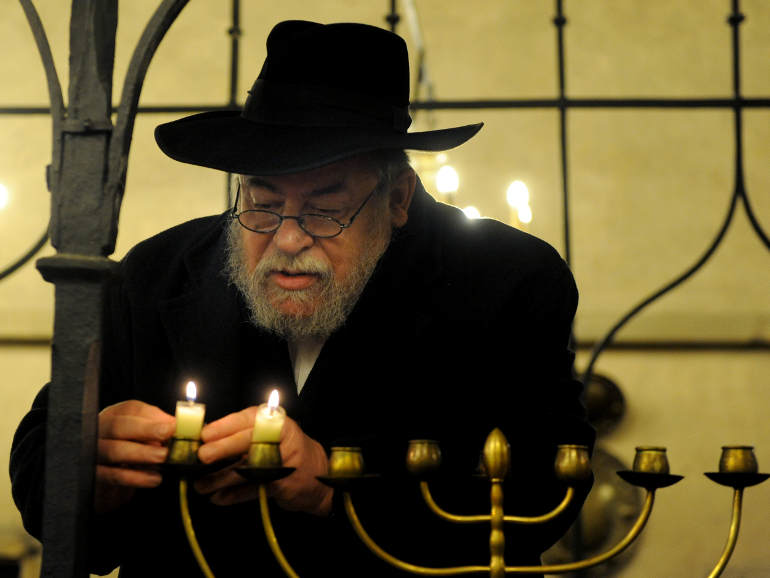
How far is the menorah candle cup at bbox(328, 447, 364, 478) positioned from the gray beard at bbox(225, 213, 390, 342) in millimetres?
560

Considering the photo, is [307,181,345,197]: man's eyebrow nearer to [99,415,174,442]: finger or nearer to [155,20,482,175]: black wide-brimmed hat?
[155,20,482,175]: black wide-brimmed hat

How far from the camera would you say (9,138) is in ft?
19.4

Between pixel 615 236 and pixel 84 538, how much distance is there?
16.2 ft

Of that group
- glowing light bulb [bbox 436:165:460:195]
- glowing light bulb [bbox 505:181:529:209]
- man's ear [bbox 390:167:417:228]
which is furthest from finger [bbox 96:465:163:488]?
glowing light bulb [bbox 436:165:460:195]

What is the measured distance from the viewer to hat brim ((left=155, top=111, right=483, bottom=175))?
1.53 m

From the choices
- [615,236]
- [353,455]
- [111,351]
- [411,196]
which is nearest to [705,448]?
[615,236]

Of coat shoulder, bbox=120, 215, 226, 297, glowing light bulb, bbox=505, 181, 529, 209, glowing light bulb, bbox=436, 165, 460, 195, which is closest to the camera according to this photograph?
coat shoulder, bbox=120, 215, 226, 297

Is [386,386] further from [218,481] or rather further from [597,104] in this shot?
[597,104]

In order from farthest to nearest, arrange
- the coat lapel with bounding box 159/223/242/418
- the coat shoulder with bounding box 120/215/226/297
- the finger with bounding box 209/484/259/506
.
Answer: the coat shoulder with bounding box 120/215/226/297, the coat lapel with bounding box 159/223/242/418, the finger with bounding box 209/484/259/506

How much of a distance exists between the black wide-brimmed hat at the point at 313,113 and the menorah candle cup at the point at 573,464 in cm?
59

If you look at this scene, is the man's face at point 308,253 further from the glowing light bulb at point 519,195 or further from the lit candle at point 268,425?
the glowing light bulb at point 519,195

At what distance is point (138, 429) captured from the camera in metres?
1.24

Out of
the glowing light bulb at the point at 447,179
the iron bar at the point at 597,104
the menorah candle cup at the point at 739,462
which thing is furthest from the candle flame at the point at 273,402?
the glowing light bulb at the point at 447,179

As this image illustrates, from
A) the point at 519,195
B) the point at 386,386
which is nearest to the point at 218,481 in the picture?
the point at 386,386
